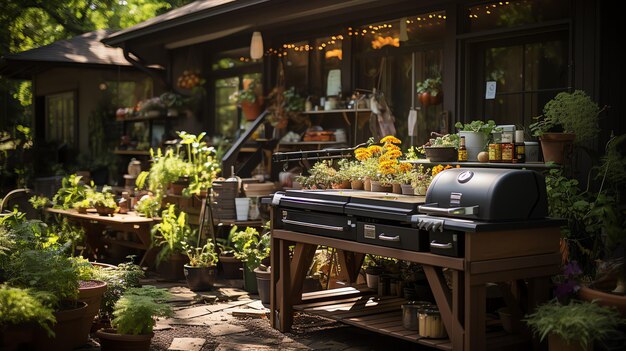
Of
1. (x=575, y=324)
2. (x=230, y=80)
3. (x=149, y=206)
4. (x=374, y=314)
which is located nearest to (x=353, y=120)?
(x=149, y=206)

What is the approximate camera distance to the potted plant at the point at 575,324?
4848mm

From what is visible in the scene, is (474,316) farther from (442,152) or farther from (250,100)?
(250,100)

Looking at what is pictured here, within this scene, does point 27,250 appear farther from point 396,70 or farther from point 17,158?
point 17,158

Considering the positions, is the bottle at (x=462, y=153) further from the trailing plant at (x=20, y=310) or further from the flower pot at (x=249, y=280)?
the trailing plant at (x=20, y=310)

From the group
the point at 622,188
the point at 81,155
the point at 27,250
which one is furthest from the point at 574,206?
the point at 81,155

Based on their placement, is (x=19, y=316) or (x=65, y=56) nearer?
(x=19, y=316)

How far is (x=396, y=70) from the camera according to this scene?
9.77 m

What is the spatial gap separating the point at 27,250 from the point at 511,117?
4.97 metres

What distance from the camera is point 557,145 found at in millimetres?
6629

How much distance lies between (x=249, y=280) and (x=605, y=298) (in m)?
4.13

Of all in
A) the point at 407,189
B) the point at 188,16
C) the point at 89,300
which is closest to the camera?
the point at 89,300

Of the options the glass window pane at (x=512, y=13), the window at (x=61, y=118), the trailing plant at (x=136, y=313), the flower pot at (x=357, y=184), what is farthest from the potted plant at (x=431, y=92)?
the window at (x=61, y=118)

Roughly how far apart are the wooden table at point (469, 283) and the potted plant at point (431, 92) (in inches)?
116

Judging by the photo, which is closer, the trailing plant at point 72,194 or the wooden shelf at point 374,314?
the wooden shelf at point 374,314
